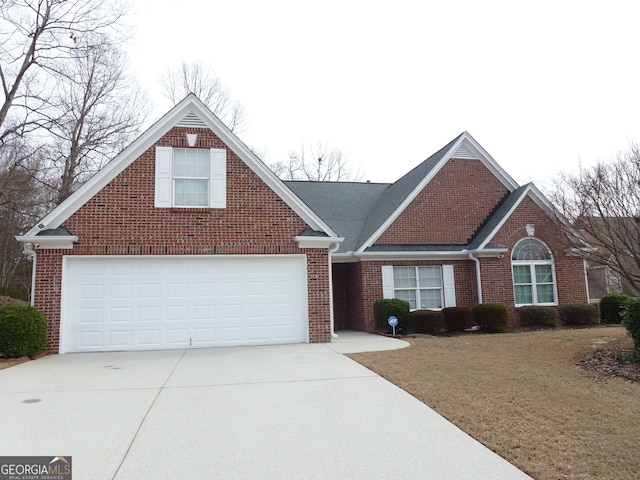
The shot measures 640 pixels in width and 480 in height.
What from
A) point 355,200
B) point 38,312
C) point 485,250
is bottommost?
point 38,312

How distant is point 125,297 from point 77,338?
1.43m

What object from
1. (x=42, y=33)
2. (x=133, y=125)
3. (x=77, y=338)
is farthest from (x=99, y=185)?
(x=133, y=125)

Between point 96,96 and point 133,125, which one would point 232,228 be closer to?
point 133,125

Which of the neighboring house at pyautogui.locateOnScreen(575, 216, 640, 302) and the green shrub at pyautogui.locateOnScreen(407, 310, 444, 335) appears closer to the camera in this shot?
the neighboring house at pyautogui.locateOnScreen(575, 216, 640, 302)

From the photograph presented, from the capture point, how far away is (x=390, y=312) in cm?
1446

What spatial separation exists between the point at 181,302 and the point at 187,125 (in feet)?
15.5

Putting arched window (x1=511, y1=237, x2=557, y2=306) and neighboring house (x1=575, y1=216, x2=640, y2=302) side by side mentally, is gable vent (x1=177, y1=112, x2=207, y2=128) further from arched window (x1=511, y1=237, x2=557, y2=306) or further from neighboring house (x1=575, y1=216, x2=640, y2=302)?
arched window (x1=511, y1=237, x2=557, y2=306)

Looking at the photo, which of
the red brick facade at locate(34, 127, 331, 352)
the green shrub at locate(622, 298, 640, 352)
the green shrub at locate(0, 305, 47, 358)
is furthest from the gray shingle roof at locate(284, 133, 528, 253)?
the green shrub at locate(0, 305, 47, 358)

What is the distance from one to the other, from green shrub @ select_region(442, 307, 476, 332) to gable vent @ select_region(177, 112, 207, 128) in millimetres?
9753

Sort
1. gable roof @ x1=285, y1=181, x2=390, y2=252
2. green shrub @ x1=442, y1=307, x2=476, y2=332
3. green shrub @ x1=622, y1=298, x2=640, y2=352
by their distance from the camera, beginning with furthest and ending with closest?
gable roof @ x1=285, y1=181, x2=390, y2=252, green shrub @ x1=442, y1=307, x2=476, y2=332, green shrub @ x1=622, y1=298, x2=640, y2=352

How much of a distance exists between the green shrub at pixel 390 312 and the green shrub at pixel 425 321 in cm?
23

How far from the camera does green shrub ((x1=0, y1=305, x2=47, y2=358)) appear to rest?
9.60 metres

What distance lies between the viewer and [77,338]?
10.9m

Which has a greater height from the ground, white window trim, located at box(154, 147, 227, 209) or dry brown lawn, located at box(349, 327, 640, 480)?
white window trim, located at box(154, 147, 227, 209)
